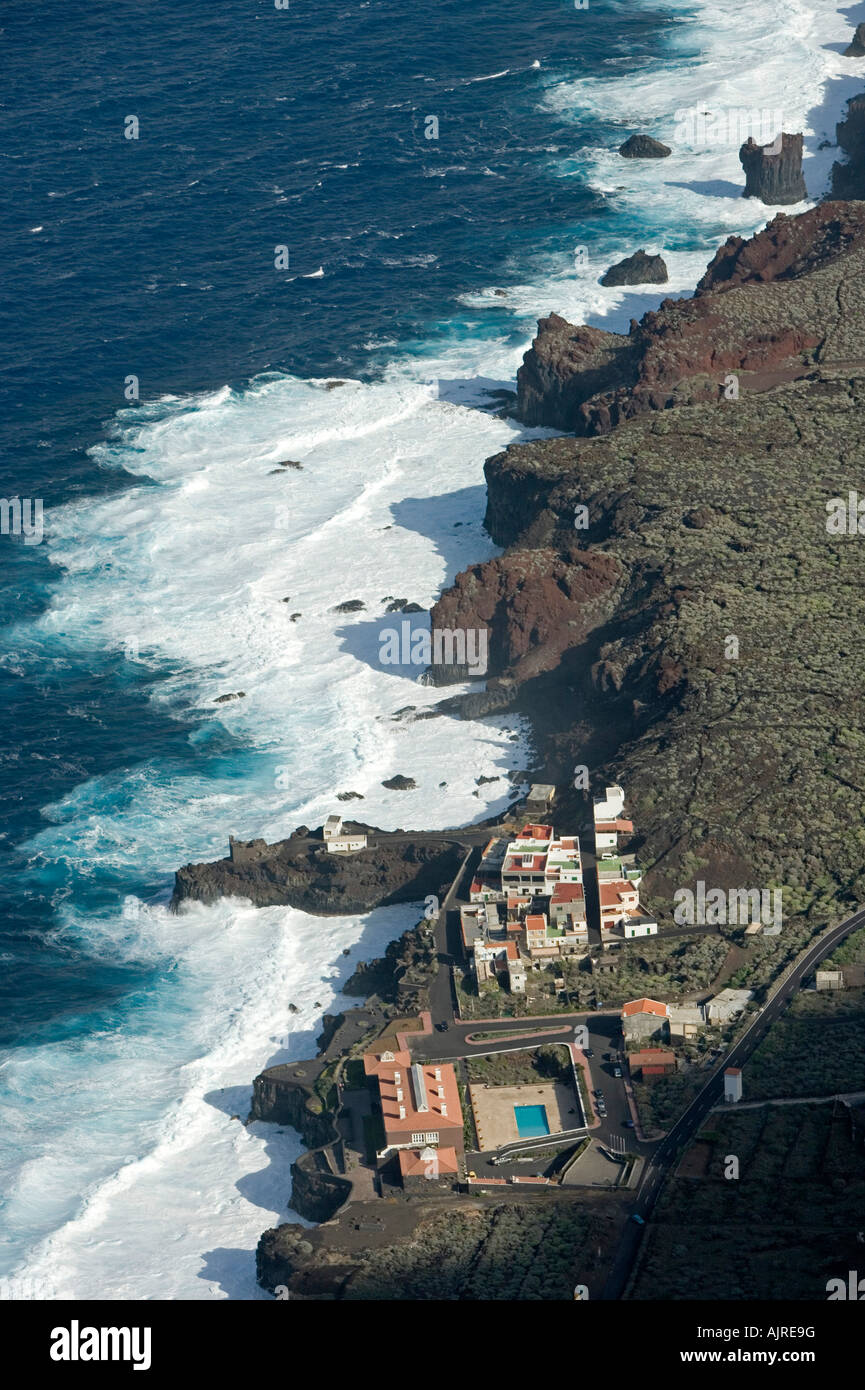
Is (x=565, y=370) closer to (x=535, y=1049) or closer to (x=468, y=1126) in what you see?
(x=535, y=1049)

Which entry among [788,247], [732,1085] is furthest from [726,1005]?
[788,247]

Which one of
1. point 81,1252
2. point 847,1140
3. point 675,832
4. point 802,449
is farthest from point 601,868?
point 802,449

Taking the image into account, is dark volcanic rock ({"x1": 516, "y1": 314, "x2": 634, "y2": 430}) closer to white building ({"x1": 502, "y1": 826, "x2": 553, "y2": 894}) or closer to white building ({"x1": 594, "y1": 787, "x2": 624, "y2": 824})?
white building ({"x1": 594, "y1": 787, "x2": 624, "y2": 824})

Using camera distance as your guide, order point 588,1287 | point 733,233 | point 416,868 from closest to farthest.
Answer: point 588,1287 → point 416,868 → point 733,233

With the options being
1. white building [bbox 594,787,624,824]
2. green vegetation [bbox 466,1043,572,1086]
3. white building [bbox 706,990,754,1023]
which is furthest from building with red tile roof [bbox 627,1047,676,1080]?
white building [bbox 594,787,624,824]

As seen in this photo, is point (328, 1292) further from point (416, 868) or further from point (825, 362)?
point (825, 362)

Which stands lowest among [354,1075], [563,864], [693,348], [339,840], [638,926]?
[354,1075]
